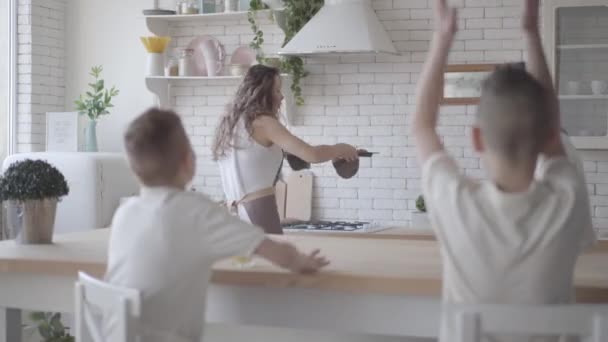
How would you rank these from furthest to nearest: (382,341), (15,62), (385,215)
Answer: (15,62) < (385,215) < (382,341)

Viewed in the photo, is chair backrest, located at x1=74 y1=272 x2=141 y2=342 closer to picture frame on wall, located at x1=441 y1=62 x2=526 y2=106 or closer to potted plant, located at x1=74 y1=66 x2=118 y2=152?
picture frame on wall, located at x1=441 y1=62 x2=526 y2=106

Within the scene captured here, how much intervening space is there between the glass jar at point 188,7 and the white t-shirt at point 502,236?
4277 mm

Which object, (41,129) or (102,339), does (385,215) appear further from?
(102,339)

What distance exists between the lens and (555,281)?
1.92 meters

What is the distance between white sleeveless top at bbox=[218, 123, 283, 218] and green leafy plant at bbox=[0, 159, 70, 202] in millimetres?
954

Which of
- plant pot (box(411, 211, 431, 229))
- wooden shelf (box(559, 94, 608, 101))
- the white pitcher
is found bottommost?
plant pot (box(411, 211, 431, 229))

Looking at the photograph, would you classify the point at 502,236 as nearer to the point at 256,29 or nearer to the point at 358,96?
the point at 358,96

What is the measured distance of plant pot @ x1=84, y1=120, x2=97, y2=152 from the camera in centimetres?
609

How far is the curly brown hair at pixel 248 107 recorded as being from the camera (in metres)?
3.85

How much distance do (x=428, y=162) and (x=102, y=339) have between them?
2.99 feet

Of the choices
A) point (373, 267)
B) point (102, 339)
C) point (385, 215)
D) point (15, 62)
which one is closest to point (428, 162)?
point (373, 267)

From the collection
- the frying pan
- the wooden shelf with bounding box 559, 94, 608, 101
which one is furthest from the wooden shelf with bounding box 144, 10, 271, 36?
the frying pan

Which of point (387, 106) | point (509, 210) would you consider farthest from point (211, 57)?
point (509, 210)

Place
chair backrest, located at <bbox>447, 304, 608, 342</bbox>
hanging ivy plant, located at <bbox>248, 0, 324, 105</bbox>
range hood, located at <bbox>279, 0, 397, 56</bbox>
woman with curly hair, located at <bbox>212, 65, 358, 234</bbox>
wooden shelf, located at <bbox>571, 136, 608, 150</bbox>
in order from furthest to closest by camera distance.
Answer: hanging ivy plant, located at <bbox>248, 0, 324, 105</bbox>, range hood, located at <bbox>279, 0, 397, 56</bbox>, wooden shelf, located at <bbox>571, 136, 608, 150</bbox>, woman with curly hair, located at <bbox>212, 65, 358, 234</bbox>, chair backrest, located at <bbox>447, 304, 608, 342</bbox>
